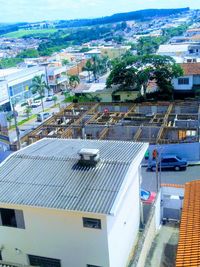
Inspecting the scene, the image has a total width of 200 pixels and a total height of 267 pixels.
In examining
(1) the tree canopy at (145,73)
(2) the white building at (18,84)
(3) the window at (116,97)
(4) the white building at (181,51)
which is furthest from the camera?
(4) the white building at (181,51)

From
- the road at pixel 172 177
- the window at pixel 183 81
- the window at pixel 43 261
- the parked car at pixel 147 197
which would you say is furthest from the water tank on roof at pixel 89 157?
the window at pixel 183 81

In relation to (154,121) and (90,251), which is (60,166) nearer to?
(90,251)

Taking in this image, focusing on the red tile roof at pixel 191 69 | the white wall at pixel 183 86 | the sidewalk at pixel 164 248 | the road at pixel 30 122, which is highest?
the red tile roof at pixel 191 69

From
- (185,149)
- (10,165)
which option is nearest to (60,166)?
(10,165)

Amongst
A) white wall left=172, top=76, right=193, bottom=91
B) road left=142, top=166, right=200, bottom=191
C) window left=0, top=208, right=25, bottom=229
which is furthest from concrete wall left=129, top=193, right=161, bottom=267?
white wall left=172, top=76, right=193, bottom=91

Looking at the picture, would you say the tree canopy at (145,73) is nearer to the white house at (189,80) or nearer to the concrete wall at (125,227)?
the white house at (189,80)

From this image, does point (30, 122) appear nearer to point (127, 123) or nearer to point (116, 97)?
point (116, 97)

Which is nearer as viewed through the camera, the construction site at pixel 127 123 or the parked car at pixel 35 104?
the construction site at pixel 127 123
